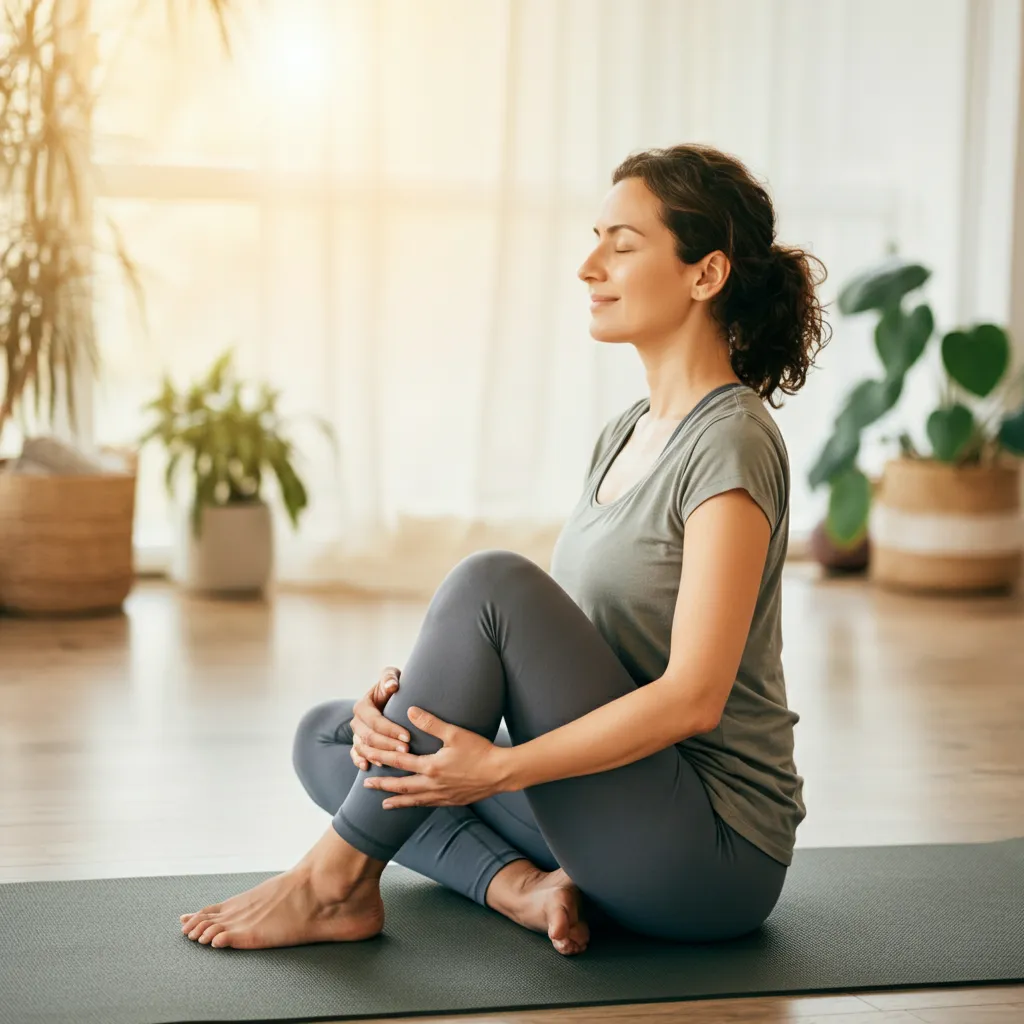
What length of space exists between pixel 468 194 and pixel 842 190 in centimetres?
119

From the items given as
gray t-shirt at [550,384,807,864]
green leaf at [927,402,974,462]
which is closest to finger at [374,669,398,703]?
gray t-shirt at [550,384,807,864]

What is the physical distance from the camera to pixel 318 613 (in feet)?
13.2

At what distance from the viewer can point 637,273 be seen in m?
1.70

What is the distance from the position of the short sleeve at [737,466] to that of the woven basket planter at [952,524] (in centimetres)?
289

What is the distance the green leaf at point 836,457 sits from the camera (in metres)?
4.27

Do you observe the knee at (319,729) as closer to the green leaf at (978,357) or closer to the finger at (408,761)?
the finger at (408,761)

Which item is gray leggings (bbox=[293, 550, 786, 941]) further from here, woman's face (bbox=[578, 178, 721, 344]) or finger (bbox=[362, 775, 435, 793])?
woman's face (bbox=[578, 178, 721, 344])

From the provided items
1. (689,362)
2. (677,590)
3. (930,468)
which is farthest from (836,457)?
(677,590)

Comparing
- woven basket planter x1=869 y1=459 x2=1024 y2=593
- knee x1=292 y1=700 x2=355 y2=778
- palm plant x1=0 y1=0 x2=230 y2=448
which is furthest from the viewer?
woven basket planter x1=869 y1=459 x2=1024 y2=593

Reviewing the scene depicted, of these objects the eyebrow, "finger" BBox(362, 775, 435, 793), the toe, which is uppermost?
the eyebrow

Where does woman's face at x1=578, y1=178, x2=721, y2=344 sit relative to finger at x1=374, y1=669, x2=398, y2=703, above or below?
above

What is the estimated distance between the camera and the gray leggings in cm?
159

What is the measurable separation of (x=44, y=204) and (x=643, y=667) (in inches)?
111

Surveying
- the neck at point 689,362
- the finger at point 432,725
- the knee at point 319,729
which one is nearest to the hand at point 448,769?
the finger at point 432,725
